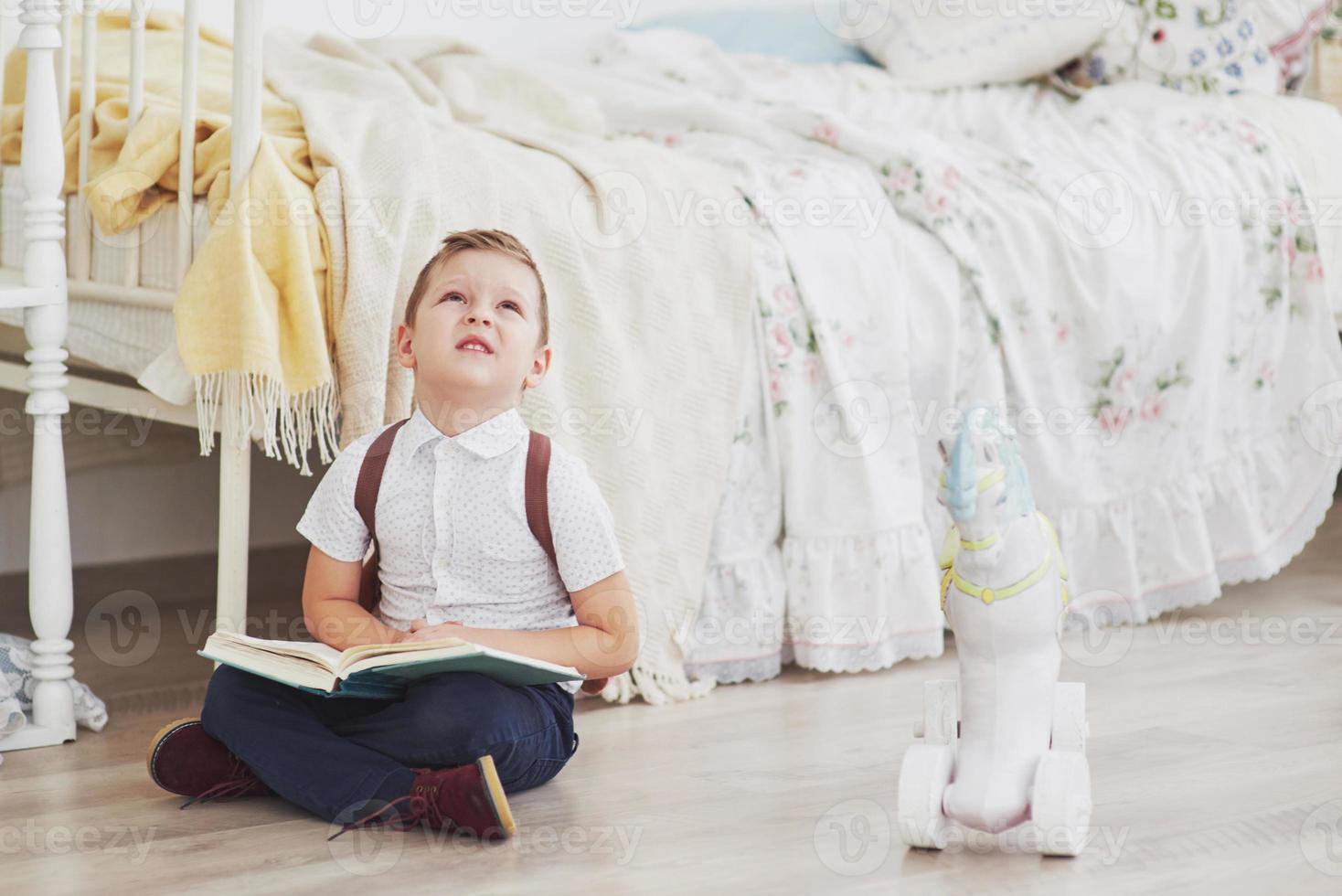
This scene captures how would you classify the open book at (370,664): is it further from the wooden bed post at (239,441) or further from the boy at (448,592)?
the wooden bed post at (239,441)

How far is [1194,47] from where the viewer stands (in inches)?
93.4

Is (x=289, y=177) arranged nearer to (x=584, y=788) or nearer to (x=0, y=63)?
(x=0, y=63)

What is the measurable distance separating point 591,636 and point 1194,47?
1551 millimetres

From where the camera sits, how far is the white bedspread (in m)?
1.77

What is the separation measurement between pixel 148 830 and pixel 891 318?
0.98 m

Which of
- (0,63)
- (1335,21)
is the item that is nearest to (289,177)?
(0,63)

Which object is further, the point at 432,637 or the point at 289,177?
the point at 289,177

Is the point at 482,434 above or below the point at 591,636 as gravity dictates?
above

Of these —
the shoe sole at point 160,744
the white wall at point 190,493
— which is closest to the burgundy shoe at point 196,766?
the shoe sole at point 160,744

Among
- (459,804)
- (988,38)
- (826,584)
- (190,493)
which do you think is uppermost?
(988,38)

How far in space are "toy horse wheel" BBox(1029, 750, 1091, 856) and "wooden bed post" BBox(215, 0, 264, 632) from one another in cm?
74

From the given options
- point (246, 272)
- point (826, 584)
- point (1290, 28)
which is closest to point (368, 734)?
point (246, 272)

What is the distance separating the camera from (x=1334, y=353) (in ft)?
7.00

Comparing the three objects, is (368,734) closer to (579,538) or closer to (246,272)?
(579,538)
